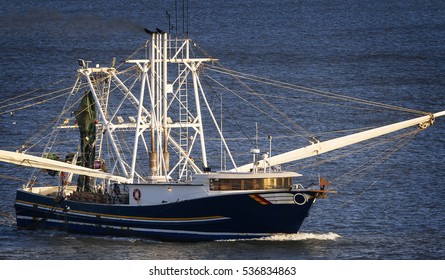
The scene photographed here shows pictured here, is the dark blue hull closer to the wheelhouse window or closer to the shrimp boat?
the shrimp boat

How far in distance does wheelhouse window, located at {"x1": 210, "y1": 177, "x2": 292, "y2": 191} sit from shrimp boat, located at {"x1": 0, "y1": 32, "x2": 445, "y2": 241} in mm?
68

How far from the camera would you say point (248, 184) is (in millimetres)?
119000

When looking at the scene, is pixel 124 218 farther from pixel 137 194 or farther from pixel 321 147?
pixel 321 147

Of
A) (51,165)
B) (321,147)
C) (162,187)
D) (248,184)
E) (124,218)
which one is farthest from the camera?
(321,147)

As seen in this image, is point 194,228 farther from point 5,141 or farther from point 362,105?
point 362,105

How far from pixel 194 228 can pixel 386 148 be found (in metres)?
45.5

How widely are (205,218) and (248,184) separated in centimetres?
380

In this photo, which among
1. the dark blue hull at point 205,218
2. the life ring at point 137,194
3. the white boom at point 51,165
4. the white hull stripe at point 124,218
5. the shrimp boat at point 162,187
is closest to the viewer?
the dark blue hull at point 205,218

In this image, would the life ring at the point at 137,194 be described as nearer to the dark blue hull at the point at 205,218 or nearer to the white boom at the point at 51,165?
the dark blue hull at the point at 205,218

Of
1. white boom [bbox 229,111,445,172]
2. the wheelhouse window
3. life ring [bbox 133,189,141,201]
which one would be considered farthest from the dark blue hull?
white boom [bbox 229,111,445,172]

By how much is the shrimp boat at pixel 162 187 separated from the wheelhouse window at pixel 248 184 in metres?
0.07

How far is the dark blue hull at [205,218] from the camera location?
11825cm

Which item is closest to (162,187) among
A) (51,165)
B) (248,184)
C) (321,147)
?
(248,184)

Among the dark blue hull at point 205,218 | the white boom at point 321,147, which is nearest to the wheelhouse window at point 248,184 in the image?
the dark blue hull at point 205,218
